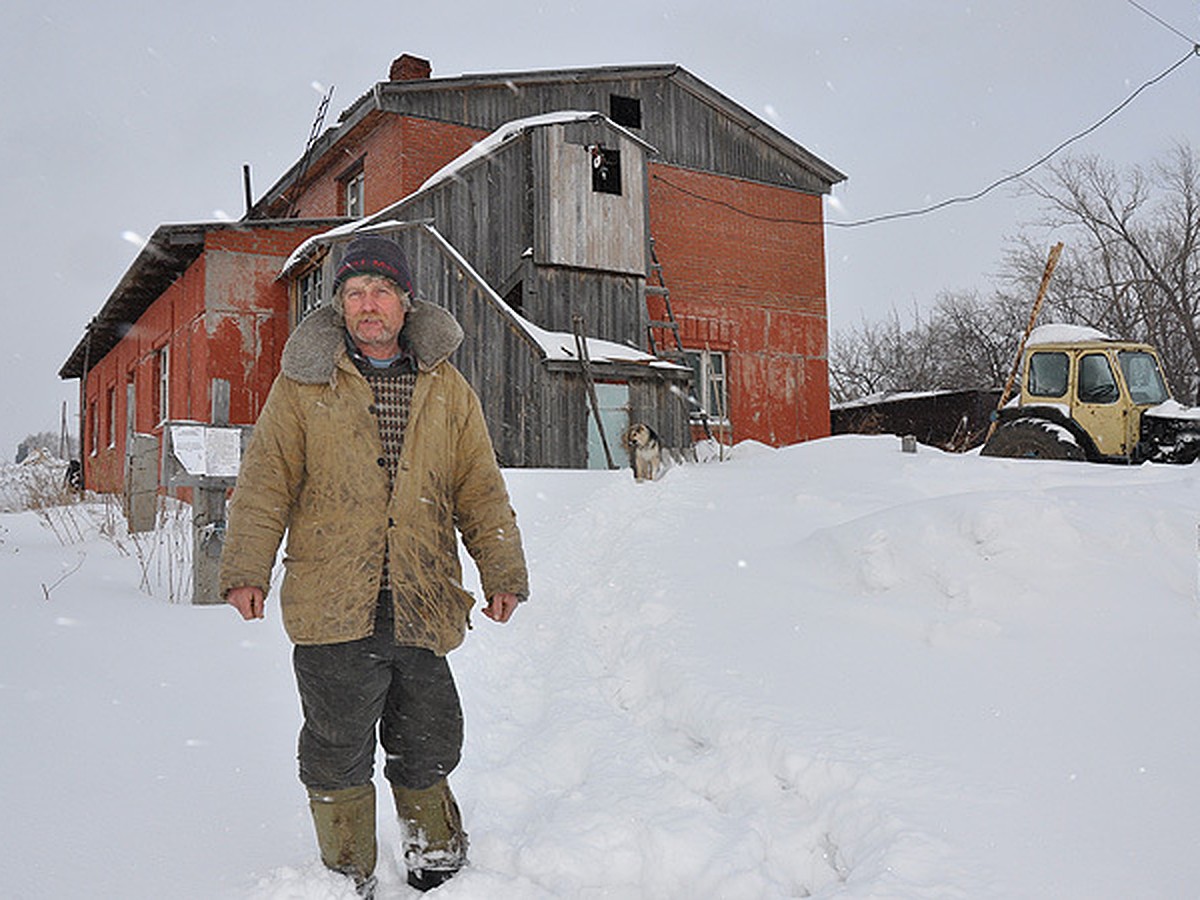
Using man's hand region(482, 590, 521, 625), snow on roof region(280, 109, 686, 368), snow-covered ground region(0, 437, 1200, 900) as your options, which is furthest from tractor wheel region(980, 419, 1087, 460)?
man's hand region(482, 590, 521, 625)

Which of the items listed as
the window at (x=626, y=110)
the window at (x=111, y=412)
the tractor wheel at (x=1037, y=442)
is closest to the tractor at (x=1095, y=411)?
the tractor wheel at (x=1037, y=442)

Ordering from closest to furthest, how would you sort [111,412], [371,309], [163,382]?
[371,309] → [163,382] → [111,412]

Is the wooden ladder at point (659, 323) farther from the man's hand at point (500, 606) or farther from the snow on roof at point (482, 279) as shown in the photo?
the man's hand at point (500, 606)

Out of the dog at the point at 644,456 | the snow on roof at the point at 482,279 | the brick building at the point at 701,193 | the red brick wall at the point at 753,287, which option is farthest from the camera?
the red brick wall at the point at 753,287

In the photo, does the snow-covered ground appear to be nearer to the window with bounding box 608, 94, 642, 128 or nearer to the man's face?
the man's face

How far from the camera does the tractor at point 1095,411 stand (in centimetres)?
A: 1096

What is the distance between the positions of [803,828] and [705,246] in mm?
16765

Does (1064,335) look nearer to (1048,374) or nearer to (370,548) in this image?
(1048,374)

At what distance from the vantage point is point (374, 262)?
9.15ft

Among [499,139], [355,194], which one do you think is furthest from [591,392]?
[355,194]

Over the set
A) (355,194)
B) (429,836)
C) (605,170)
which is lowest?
(429,836)

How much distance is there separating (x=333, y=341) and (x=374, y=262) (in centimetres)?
28

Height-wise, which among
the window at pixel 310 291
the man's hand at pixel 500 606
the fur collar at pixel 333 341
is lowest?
the man's hand at pixel 500 606

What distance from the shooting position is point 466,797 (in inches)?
129
